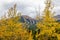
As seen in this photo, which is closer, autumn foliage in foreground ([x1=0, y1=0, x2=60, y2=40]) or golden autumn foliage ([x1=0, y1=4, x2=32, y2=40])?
autumn foliage in foreground ([x1=0, y1=0, x2=60, y2=40])

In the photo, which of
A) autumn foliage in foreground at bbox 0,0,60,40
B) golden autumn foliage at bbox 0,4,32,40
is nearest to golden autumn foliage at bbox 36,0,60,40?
autumn foliage in foreground at bbox 0,0,60,40

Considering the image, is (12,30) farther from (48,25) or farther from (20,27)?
(48,25)

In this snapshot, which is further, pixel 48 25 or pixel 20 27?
pixel 20 27

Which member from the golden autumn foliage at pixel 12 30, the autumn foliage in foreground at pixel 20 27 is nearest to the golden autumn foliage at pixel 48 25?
the autumn foliage in foreground at pixel 20 27

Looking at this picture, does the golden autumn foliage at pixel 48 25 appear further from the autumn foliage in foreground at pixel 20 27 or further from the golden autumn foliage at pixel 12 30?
the golden autumn foliage at pixel 12 30

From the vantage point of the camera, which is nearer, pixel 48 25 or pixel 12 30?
pixel 48 25

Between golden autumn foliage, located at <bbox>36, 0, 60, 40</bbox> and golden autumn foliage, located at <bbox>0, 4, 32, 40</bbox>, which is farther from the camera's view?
golden autumn foliage, located at <bbox>0, 4, 32, 40</bbox>

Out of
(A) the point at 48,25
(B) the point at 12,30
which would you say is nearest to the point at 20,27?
(B) the point at 12,30

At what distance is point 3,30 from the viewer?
21.3 m

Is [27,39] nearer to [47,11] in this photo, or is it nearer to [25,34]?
[25,34]

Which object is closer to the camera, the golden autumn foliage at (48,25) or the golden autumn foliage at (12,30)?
the golden autumn foliage at (48,25)

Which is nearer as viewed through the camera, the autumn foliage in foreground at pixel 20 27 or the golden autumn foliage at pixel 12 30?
the autumn foliage in foreground at pixel 20 27

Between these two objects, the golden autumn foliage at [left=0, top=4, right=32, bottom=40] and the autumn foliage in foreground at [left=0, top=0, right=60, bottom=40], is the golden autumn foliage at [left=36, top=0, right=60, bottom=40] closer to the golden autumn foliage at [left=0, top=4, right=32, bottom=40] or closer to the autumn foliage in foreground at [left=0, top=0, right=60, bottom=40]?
the autumn foliage in foreground at [left=0, top=0, right=60, bottom=40]

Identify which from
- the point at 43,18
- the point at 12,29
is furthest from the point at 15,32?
the point at 43,18
